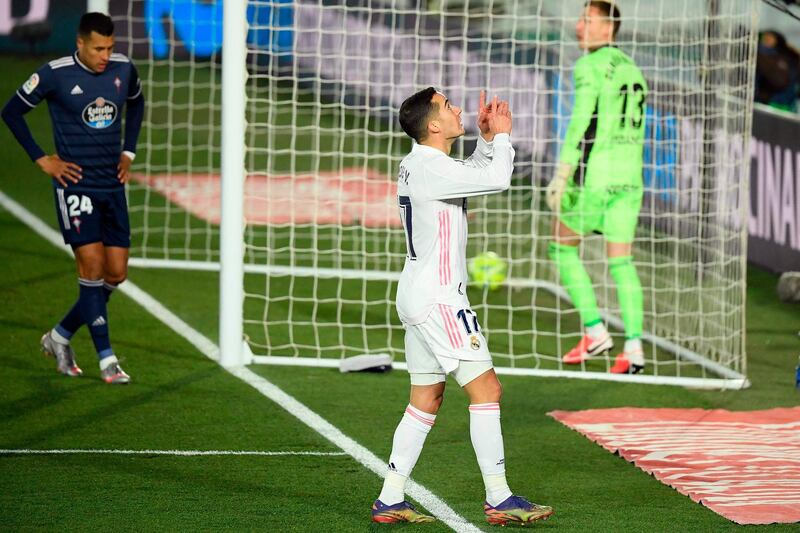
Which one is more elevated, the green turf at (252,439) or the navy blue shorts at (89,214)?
the navy blue shorts at (89,214)

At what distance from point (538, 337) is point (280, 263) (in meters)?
3.08

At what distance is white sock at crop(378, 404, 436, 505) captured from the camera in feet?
19.0

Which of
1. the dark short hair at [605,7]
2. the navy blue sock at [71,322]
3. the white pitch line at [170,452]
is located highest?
the dark short hair at [605,7]

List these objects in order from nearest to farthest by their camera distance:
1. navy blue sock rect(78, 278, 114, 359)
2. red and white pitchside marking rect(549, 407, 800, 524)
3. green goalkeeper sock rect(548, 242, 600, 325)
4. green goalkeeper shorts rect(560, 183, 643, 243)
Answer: red and white pitchside marking rect(549, 407, 800, 524) → navy blue sock rect(78, 278, 114, 359) → green goalkeeper shorts rect(560, 183, 643, 243) → green goalkeeper sock rect(548, 242, 600, 325)

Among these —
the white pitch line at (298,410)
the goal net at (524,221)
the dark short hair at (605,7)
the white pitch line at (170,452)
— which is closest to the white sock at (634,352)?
the goal net at (524,221)

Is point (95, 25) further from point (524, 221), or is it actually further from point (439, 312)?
point (524, 221)

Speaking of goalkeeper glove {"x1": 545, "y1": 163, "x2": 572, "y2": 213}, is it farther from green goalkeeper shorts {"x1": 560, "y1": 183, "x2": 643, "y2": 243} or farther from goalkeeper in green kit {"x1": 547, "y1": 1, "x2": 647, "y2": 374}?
green goalkeeper shorts {"x1": 560, "y1": 183, "x2": 643, "y2": 243}

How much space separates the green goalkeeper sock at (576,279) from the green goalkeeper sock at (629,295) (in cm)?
23

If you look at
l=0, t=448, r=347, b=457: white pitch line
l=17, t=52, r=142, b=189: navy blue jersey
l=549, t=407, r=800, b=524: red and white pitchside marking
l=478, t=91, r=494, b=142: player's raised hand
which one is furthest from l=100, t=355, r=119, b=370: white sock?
l=478, t=91, r=494, b=142: player's raised hand

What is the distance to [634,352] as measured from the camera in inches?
357

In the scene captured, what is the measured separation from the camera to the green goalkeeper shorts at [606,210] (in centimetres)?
909

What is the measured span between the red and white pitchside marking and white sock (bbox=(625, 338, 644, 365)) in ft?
3.15

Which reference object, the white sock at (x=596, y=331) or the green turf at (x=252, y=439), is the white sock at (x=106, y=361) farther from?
the white sock at (x=596, y=331)

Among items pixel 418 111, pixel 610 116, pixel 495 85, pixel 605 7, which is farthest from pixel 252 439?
pixel 495 85
